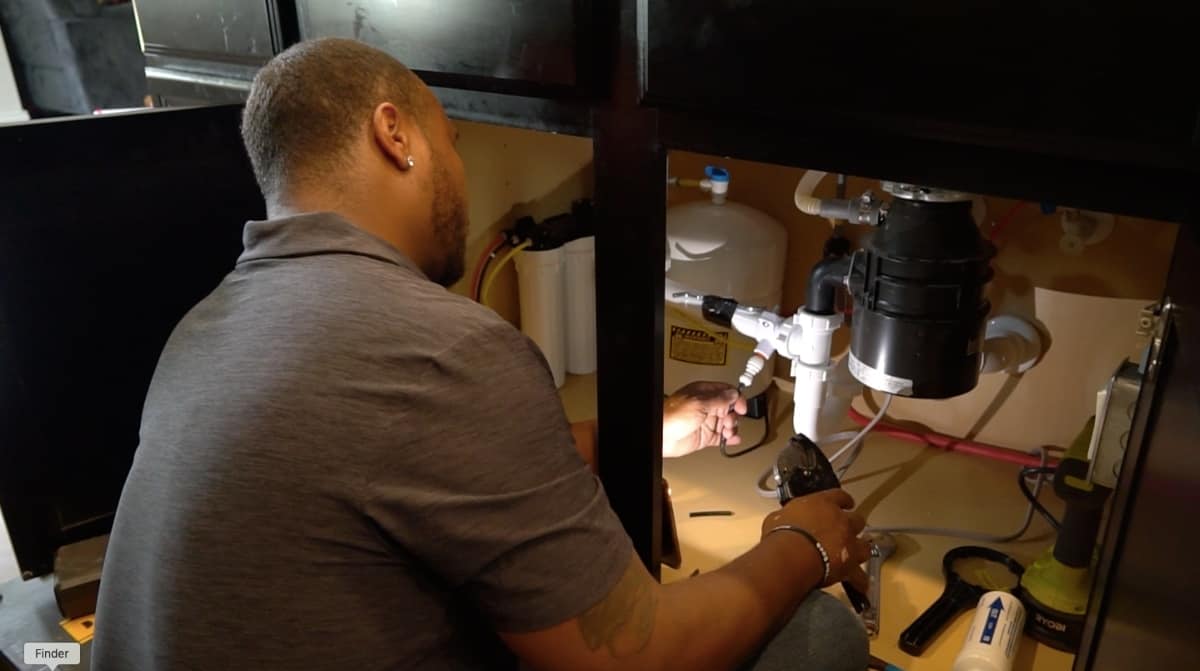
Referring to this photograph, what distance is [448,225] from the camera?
2.76 ft

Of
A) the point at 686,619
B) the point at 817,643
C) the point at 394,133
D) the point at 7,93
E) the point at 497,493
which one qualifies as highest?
the point at 394,133

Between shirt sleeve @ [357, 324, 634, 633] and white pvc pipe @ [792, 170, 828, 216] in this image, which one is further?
white pvc pipe @ [792, 170, 828, 216]

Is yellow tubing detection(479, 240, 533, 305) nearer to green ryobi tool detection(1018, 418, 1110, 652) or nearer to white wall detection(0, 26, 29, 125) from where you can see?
green ryobi tool detection(1018, 418, 1110, 652)

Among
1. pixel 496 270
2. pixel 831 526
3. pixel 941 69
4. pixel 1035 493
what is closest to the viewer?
pixel 941 69

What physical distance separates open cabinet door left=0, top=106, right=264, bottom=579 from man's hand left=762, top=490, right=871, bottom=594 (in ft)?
2.70

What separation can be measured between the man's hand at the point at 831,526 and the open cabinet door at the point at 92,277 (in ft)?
2.70

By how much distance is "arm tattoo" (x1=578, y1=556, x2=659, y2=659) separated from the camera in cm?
69

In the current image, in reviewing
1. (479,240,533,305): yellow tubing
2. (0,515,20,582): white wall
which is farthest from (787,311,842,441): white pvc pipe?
(0,515,20,582): white wall

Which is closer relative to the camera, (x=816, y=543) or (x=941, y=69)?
(x=941, y=69)

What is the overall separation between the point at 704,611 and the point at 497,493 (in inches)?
9.9

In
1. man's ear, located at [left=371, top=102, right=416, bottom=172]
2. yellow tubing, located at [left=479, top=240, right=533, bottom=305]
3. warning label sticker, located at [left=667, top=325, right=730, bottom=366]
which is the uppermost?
man's ear, located at [left=371, top=102, right=416, bottom=172]

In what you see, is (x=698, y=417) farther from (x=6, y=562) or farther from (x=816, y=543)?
(x=6, y=562)

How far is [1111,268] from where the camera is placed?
49.8 inches

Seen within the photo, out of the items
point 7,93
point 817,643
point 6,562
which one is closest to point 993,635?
point 817,643
